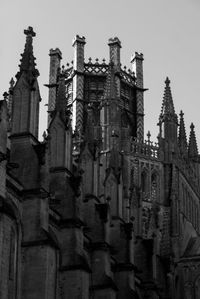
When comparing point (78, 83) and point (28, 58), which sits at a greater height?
point (78, 83)

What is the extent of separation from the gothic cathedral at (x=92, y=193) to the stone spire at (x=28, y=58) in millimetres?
44

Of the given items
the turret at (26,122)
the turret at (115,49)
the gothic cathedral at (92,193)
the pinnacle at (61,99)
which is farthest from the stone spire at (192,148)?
the turret at (26,122)

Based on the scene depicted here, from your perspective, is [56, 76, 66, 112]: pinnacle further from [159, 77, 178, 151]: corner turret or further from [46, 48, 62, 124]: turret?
[46, 48, 62, 124]: turret

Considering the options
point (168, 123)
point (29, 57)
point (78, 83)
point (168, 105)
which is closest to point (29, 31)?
point (29, 57)

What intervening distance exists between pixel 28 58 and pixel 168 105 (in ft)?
126

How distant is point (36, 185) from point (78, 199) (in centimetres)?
450

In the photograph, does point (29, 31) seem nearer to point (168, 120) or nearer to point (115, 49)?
point (168, 120)

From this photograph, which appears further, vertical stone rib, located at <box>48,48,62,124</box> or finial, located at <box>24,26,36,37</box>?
vertical stone rib, located at <box>48,48,62,124</box>

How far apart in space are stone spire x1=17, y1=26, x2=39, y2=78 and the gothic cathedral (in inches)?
1.7

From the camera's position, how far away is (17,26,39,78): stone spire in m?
35.9

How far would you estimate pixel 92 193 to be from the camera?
43.9 metres

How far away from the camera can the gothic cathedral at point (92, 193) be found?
3266 cm

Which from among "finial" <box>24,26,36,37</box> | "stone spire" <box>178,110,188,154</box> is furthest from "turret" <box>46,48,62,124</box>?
"finial" <box>24,26,36,37</box>

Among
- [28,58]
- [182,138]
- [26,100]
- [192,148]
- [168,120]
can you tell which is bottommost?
[26,100]
